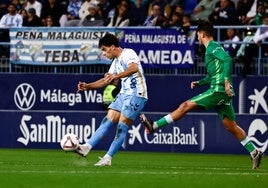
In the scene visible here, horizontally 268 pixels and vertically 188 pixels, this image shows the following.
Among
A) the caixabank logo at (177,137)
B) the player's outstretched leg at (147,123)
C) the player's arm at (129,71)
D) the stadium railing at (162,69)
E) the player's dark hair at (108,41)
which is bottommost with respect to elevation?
the caixabank logo at (177,137)

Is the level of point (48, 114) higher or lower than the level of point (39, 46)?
lower

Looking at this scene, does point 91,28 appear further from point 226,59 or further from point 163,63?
point 226,59

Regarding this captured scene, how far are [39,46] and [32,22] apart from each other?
3.70 ft

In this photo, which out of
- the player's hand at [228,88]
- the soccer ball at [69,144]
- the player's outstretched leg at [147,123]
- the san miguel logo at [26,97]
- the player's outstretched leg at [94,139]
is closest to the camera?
the player's outstretched leg at [147,123]

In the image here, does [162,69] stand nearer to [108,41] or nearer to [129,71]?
[108,41]

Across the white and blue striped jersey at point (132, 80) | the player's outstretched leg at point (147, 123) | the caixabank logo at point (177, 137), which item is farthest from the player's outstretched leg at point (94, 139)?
the caixabank logo at point (177, 137)

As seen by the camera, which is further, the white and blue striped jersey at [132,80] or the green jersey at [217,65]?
the white and blue striped jersey at [132,80]

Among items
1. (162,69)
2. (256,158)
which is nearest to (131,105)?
(256,158)

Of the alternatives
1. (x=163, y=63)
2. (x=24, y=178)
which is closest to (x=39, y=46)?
(x=163, y=63)

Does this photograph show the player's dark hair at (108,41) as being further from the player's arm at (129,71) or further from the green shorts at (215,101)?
the green shorts at (215,101)

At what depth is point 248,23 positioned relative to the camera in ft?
93.1

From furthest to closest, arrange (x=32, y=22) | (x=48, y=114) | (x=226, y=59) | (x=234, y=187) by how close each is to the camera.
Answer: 1. (x=32, y=22)
2. (x=48, y=114)
3. (x=226, y=59)
4. (x=234, y=187)

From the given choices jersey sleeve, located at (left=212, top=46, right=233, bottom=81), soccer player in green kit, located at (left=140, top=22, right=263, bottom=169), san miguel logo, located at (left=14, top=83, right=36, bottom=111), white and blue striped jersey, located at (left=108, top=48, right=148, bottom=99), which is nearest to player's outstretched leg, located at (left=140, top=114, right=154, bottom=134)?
soccer player in green kit, located at (left=140, top=22, right=263, bottom=169)

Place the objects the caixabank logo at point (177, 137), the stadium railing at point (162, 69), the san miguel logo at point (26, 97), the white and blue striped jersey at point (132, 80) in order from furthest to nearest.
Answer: the san miguel logo at point (26, 97) → the stadium railing at point (162, 69) → the caixabank logo at point (177, 137) → the white and blue striped jersey at point (132, 80)
